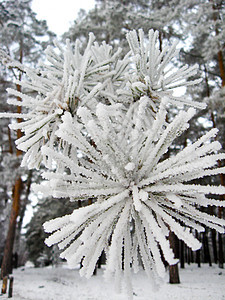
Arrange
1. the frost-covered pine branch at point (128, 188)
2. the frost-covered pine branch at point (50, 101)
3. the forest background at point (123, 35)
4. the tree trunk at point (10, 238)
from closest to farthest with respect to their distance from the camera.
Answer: the frost-covered pine branch at point (128, 188) < the frost-covered pine branch at point (50, 101) < the forest background at point (123, 35) < the tree trunk at point (10, 238)

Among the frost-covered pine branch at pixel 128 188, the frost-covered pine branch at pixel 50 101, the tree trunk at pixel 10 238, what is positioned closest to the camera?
the frost-covered pine branch at pixel 128 188

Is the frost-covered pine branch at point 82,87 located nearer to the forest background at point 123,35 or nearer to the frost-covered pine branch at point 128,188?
the frost-covered pine branch at point 128,188

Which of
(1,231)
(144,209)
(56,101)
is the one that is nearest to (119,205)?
(144,209)

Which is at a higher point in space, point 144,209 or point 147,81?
point 147,81

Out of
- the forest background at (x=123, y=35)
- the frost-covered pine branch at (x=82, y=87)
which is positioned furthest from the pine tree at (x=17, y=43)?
the frost-covered pine branch at (x=82, y=87)

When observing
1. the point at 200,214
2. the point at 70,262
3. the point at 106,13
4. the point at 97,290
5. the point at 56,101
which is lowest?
the point at 97,290

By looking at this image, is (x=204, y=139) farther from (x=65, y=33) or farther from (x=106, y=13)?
(x=65, y=33)

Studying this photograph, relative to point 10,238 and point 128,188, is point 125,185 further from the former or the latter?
point 10,238

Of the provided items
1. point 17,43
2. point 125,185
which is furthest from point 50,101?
point 17,43
